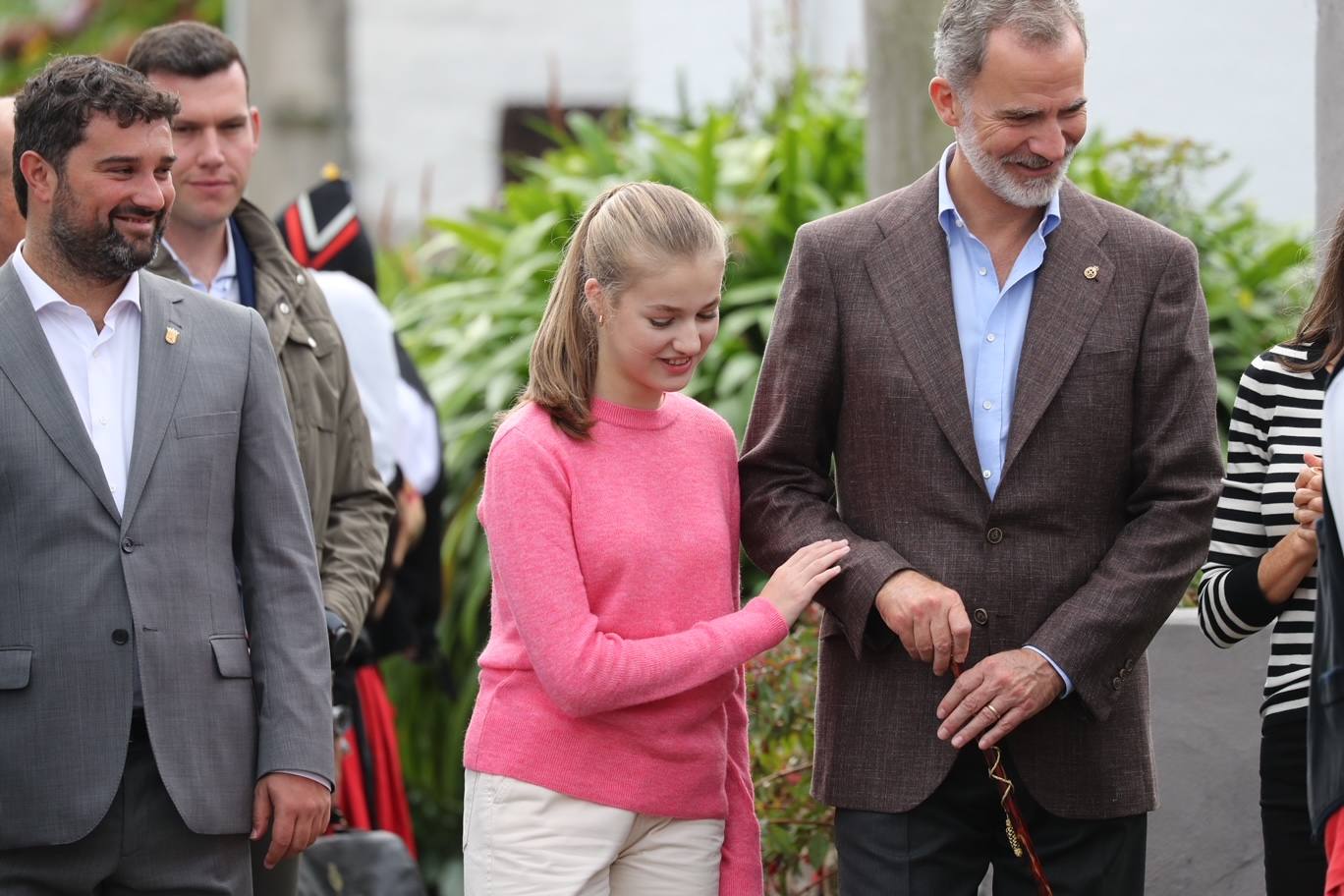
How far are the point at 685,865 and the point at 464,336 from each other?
14.1 feet

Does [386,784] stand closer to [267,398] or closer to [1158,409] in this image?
[267,398]

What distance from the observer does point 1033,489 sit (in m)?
3.44

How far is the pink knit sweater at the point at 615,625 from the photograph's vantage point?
3.31 m

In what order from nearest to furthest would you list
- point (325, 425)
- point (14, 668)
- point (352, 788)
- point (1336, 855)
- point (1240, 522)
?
1. point (1336, 855)
2. point (14, 668)
3. point (1240, 522)
4. point (325, 425)
5. point (352, 788)

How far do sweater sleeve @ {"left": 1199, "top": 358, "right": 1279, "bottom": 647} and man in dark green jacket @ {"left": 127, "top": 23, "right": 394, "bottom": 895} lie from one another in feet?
5.89

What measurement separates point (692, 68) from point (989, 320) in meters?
10.0

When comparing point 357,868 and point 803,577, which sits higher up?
point 803,577

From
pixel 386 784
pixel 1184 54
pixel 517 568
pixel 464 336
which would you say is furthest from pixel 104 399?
pixel 1184 54

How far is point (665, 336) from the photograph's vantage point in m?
3.38

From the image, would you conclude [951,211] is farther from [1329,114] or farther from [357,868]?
[357,868]

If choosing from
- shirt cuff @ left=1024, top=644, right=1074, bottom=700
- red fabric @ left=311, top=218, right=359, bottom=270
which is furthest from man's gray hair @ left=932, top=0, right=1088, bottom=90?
red fabric @ left=311, top=218, right=359, bottom=270

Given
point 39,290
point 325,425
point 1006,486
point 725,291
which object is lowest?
point 725,291

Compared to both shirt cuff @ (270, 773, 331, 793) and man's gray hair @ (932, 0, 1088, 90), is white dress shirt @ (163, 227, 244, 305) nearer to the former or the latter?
shirt cuff @ (270, 773, 331, 793)

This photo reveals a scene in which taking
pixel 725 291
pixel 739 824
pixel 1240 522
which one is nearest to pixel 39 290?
pixel 739 824
